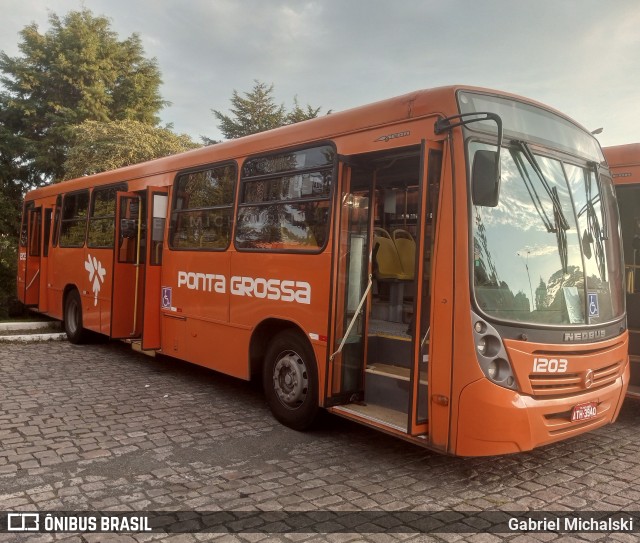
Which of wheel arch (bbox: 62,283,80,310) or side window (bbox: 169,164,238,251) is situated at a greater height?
side window (bbox: 169,164,238,251)

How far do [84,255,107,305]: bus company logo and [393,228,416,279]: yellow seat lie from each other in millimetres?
4950

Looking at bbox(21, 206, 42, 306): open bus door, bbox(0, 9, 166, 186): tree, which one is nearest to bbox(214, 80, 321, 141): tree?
bbox(0, 9, 166, 186): tree

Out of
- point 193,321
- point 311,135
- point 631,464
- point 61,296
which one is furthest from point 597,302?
point 61,296

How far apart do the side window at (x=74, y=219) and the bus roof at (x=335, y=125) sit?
2505 mm

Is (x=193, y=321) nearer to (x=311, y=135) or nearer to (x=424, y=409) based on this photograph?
(x=311, y=135)

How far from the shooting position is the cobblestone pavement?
4.02 m

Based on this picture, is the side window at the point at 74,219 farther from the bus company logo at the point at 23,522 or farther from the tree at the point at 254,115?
the tree at the point at 254,115

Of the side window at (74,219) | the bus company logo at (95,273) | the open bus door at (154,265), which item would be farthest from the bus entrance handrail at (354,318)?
the side window at (74,219)

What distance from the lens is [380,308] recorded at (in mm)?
6207

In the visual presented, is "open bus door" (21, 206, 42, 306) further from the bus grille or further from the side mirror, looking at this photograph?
the bus grille

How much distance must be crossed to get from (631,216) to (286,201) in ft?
13.2

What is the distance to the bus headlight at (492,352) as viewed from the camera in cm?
414

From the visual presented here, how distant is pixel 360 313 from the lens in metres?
5.36

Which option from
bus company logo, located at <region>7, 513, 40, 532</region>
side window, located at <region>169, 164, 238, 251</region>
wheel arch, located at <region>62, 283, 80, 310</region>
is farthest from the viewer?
wheel arch, located at <region>62, 283, 80, 310</region>
